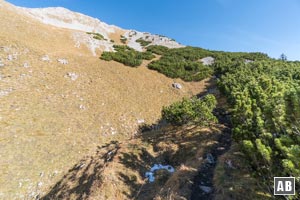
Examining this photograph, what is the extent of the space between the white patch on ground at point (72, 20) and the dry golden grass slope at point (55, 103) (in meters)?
23.8

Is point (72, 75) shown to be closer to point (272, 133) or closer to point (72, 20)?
point (272, 133)

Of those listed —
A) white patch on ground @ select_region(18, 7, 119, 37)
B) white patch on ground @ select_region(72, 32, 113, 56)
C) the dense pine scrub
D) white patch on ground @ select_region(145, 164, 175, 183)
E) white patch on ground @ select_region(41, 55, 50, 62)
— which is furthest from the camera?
white patch on ground @ select_region(18, 7, 119, 37)

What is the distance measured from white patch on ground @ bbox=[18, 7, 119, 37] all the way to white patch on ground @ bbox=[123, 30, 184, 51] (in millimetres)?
6494

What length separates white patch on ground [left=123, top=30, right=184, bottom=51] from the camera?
6725cm

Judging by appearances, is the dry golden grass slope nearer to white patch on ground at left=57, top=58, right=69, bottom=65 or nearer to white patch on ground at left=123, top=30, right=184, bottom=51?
white patch on ground at left=57, top=58, right=69, bottom=65

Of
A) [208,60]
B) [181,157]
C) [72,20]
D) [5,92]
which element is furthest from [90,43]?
[181,157]

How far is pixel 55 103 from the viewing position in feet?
91.7

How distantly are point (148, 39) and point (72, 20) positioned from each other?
2457 cm

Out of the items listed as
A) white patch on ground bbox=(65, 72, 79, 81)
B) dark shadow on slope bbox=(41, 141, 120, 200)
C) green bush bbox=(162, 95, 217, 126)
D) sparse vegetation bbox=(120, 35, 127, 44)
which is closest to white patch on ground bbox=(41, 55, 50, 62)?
white patch on ground bbox=(65, 72, 79, 81)

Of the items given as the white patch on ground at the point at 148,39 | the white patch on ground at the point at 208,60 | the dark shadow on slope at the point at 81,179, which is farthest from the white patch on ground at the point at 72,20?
the dark shadow on slope at the point at 81,179

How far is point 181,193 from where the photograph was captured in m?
14.7

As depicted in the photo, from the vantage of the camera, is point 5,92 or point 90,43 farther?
point 90,43

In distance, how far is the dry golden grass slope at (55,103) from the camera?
20.7m

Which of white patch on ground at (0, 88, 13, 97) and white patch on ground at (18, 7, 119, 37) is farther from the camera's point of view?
white patch on ground at (18, 7, 119, 37)
